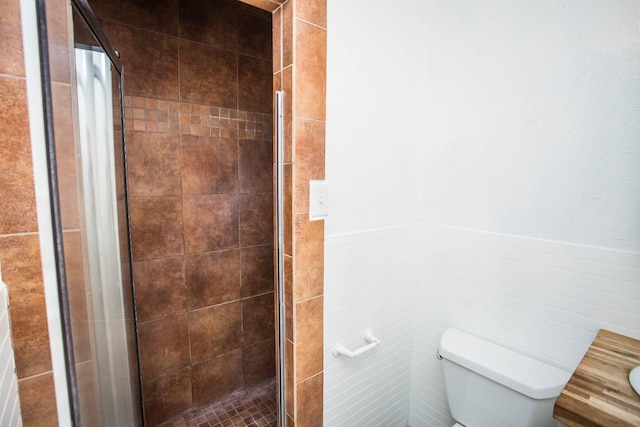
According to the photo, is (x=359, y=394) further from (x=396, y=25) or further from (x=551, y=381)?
(x=396, y=25)

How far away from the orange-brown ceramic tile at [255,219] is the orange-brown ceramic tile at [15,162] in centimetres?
134

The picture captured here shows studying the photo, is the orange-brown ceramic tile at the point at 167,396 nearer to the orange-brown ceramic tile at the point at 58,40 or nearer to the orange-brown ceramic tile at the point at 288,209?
the orange-brown ceramic tile at the point at 288,209

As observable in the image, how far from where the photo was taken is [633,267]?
962mm

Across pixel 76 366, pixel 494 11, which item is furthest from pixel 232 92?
pixel 76 366

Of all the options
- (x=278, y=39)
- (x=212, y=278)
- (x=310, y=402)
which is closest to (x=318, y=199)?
(x=278, y=39)

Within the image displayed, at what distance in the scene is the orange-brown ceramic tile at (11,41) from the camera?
53 centimetres

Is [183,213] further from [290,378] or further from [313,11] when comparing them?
[313,11]

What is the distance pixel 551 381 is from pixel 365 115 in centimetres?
121

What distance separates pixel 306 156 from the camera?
102 cm

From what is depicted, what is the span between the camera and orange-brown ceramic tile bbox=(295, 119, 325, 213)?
1.00 m

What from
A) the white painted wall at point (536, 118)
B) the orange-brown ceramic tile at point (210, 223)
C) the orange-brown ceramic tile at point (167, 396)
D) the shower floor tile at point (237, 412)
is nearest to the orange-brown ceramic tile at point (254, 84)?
the orange-brown ceramic tile at point (210, 223)

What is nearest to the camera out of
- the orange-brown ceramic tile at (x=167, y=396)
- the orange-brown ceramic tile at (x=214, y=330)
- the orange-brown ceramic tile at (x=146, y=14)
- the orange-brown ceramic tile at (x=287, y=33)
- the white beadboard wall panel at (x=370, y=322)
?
the orange-brown ceramic tile at (x=287, y=33)

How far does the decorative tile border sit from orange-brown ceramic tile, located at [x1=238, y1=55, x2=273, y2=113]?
53 mm

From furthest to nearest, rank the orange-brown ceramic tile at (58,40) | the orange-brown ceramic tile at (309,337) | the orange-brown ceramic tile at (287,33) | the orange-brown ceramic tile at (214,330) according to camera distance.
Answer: the orange-brown ceramic tile at (214,330) < the orange-brown ceramic tile at (309,337) < the orange-brown ceramic tile at (287,33) < the orange-brown ceramic tile at (58,40)
